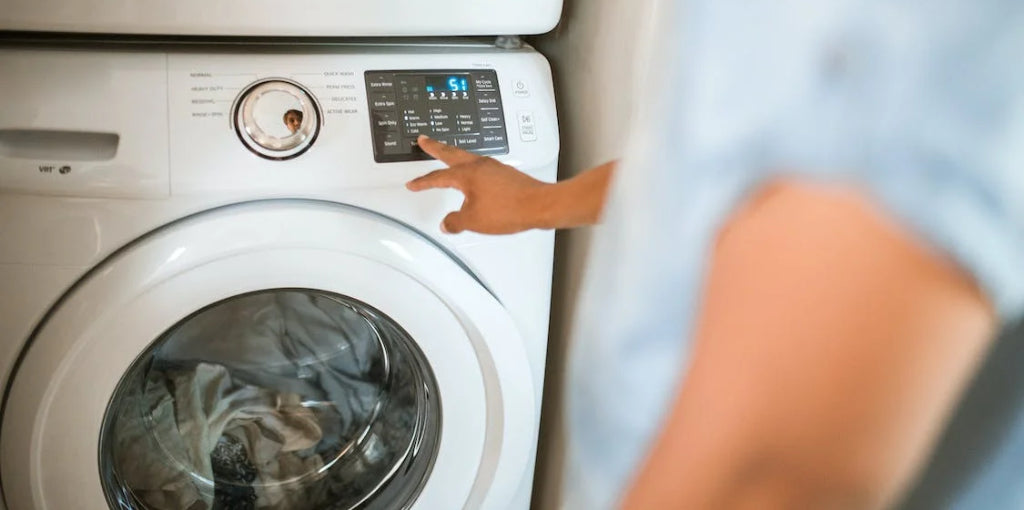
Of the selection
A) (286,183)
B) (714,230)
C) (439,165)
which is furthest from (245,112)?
(714,230)

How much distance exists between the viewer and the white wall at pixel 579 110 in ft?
2.41

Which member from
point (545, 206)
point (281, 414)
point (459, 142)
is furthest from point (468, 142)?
point (281, 414)

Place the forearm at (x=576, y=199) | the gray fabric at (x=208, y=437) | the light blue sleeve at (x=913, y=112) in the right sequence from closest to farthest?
the light blue sleeve at (x=913, y=112) → the forearm at (x=576, y=199) → the gray fabric at (x=208, y=437)

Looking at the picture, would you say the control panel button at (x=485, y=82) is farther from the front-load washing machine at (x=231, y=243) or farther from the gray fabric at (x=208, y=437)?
the gray fabric at (x=208, y=437)

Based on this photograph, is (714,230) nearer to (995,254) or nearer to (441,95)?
(995,254)

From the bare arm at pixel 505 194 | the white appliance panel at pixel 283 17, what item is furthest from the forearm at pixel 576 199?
the white appliance panel at pixel 283 17

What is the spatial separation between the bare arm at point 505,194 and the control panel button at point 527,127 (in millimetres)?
78

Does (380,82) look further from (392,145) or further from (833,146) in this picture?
(833,146)

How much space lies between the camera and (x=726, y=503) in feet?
1.15

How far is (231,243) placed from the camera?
66 centimetres

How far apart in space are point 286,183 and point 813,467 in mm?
494

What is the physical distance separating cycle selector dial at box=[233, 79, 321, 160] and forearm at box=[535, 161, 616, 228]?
0.22 meters

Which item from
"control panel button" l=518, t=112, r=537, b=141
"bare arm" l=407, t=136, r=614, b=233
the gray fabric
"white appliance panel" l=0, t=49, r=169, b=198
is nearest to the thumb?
"bare arm" l=407, t=136, r=614, b=233

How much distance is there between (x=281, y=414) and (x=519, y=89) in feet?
1.58
